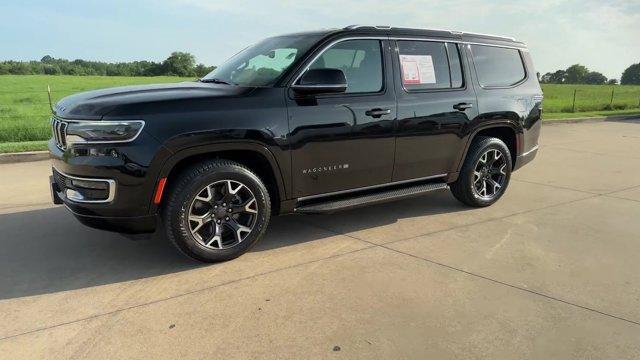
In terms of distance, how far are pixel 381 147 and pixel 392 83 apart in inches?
24.8

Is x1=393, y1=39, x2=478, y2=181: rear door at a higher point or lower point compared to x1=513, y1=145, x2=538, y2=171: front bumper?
higher

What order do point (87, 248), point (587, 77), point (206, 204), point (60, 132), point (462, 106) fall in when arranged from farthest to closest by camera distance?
point (587, 77) < point (462, 106) < point (87, 248) < point (206, 204) < point (60, 132)

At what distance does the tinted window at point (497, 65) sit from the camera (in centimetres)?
571

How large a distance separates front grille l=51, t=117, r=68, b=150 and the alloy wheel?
3.52ft

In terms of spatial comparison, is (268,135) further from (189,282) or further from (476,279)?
(476,279)

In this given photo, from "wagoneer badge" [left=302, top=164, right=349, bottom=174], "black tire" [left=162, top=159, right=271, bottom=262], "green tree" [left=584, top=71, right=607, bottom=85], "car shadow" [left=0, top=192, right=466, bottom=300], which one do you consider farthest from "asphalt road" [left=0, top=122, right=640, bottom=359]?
"green tree" [left=584, top=71, right=607, bottom=85]

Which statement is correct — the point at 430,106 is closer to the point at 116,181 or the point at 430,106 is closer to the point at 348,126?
the point at 348,126

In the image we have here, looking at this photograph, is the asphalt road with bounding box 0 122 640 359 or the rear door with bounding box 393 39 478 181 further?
the rear door with bounding box 393 39 478 181

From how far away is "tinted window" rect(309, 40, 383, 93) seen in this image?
15.0 feet

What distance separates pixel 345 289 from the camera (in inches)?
145

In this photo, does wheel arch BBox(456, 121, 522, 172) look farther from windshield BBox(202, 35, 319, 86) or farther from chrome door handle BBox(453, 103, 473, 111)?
windshield BBox(202, 35, 319, 86)

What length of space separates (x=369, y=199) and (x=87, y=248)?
2.57 meters

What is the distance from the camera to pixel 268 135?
161 inches

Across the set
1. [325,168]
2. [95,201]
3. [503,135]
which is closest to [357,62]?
[325,168]
